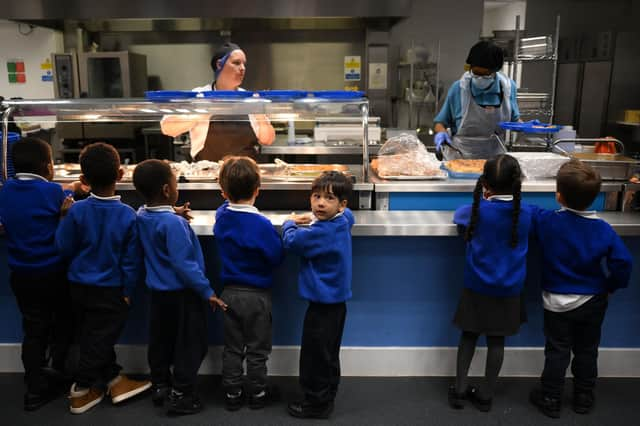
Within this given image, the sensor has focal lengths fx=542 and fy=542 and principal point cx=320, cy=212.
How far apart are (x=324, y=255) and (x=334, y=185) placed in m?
0.28

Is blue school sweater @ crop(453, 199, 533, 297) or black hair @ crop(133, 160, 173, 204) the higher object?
black hair @ crop(133, 160, 173, 204)

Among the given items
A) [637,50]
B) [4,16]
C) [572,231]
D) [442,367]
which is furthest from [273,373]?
A: [637,50]

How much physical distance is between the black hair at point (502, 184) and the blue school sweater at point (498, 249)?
2 cm

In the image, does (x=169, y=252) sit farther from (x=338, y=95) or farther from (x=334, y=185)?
(x=338, y=95)

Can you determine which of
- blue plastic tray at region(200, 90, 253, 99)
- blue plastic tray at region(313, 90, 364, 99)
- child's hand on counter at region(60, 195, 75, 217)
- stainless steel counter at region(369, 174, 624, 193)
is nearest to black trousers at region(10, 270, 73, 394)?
child's hand on counter at region(60, 195, 75, 217)

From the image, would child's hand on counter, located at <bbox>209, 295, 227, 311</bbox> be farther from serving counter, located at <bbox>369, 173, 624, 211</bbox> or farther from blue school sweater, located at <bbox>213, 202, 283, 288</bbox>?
serving counter, located at <bbox>369, 173, 624, 211</bbox>

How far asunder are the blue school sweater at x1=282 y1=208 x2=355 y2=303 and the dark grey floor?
0.55 meters

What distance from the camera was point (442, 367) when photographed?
2609mm

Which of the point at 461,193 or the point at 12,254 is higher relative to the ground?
the point at 461,193

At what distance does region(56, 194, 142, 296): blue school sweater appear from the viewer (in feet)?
7.20

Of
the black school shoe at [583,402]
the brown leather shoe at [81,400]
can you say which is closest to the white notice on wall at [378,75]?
the black school shoe at [583,402]

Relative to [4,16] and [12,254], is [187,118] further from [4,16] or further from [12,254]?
[4,16]

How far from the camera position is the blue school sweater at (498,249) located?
7.06 feet

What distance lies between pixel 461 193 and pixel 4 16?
4211 mm
